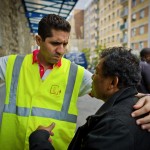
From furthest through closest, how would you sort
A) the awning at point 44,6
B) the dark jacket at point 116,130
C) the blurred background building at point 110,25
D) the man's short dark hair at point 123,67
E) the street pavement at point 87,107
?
the blurred background building at point 110,25 < the awning at point 44,6 < the street pavement at point 87,107 < the man's short dark hair at point 123,67 < the dark jacket at point 116,130

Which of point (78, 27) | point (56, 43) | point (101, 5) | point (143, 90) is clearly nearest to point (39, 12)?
point (143, 90)

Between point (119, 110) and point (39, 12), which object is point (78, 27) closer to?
point (39, 12)

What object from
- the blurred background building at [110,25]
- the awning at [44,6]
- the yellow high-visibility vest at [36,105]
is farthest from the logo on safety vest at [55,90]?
the blurred background building at [110,25]

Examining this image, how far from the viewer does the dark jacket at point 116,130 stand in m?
1.59

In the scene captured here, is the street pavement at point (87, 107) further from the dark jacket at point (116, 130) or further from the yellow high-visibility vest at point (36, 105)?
the dark jacket at point (116, 130)

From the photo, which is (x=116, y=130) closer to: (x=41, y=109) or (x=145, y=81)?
(x=41, y=109)

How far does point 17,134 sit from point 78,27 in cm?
10376

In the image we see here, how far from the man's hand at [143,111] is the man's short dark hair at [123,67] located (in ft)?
0.44

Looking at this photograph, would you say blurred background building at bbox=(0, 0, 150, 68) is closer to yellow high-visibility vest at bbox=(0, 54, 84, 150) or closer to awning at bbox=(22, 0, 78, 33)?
awning at bbox=(22, 0, 78, 33)

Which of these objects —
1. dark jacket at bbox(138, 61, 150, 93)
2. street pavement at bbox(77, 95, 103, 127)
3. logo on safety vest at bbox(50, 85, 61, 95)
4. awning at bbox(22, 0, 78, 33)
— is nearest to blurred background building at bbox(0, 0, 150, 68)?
awning at bbox(22, 0, 78, 33)

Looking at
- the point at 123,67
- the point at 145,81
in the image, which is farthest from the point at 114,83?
the point at 145,81

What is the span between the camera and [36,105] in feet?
7.88

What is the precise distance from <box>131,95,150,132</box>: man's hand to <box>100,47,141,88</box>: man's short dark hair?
0.13 metres

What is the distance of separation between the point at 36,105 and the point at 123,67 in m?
0.84
